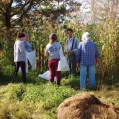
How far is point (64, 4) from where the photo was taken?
24734mm

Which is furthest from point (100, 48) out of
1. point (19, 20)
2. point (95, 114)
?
point (19, 20)

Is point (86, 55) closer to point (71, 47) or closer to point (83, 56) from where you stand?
point (83, 56)

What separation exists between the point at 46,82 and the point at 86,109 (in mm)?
4361

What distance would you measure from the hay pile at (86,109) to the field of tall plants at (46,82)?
0.66m

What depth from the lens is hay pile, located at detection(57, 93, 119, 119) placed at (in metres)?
4.91

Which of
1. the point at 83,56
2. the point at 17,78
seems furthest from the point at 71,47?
the point at 17,78

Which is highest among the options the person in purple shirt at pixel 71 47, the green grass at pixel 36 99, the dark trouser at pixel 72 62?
the person in purple shirt at pixel 71 47

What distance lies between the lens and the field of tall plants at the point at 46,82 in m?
6.30

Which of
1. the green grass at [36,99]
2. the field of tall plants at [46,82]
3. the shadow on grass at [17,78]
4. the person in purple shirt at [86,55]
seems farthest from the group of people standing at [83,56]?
the shadow on grass at [17,78]

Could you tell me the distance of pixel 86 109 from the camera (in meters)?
5.09

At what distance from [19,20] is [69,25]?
495 inches

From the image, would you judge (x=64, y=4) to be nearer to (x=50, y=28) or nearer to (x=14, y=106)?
(x=50, y=28)

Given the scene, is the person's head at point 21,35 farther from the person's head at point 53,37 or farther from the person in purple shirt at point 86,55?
the person in purple shirt at point 86,55

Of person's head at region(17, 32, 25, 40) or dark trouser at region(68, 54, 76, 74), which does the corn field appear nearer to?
dark trouser at region(68, 54, 76, 74)
